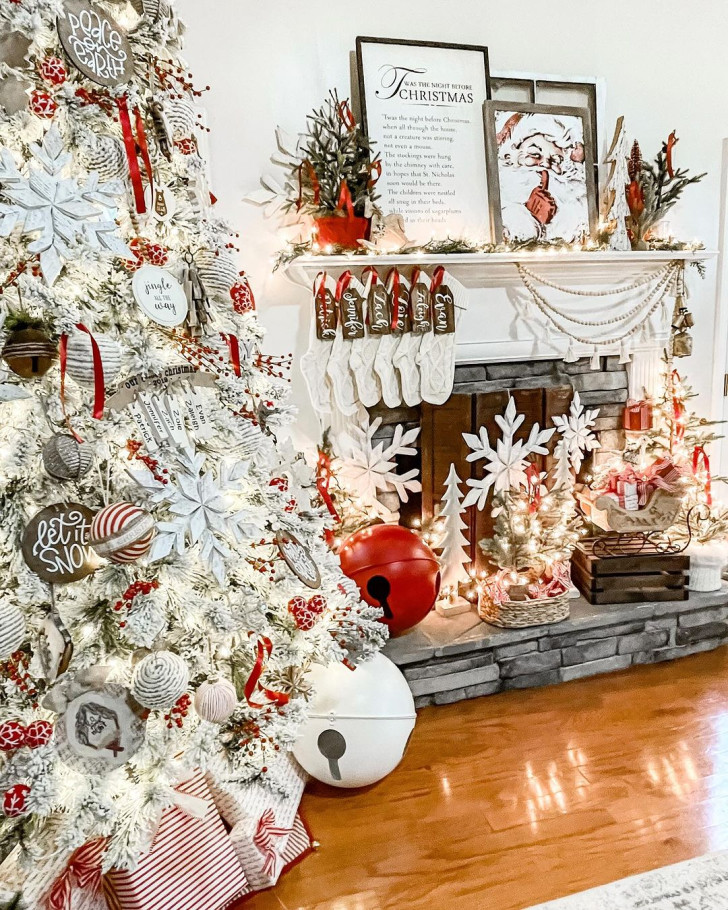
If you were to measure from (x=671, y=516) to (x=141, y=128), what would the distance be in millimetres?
2116

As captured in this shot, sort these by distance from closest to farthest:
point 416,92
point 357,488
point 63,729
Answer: point 63,729
point 416,92
point 357,488

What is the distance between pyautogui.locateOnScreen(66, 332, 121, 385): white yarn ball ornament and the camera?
1.16m

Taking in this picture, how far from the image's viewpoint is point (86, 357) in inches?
45.9

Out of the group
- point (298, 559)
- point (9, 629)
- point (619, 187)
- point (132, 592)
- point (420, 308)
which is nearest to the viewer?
point (9, 629)

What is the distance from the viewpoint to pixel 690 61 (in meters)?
2.56

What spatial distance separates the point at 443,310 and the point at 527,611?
1073 mm

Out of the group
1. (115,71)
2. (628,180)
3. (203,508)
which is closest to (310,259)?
(115,71)

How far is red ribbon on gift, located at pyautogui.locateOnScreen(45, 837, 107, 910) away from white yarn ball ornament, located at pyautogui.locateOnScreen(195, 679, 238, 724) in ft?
1.18

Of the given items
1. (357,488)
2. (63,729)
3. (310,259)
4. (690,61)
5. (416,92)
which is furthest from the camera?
(690,61)

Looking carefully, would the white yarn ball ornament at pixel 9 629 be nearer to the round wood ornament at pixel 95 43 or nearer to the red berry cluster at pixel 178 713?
the red berry cluster at pixel 178 713

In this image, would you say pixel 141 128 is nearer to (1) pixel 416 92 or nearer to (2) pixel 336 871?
(1) pixel 416 92

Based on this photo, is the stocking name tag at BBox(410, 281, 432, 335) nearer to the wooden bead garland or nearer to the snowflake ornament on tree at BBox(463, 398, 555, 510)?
the snowflake ornament on tree at BBox(463, 398, 555, 510)

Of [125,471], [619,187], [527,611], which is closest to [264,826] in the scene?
[125,471]

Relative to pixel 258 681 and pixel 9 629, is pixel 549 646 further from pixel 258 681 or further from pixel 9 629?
pixel 9 629
